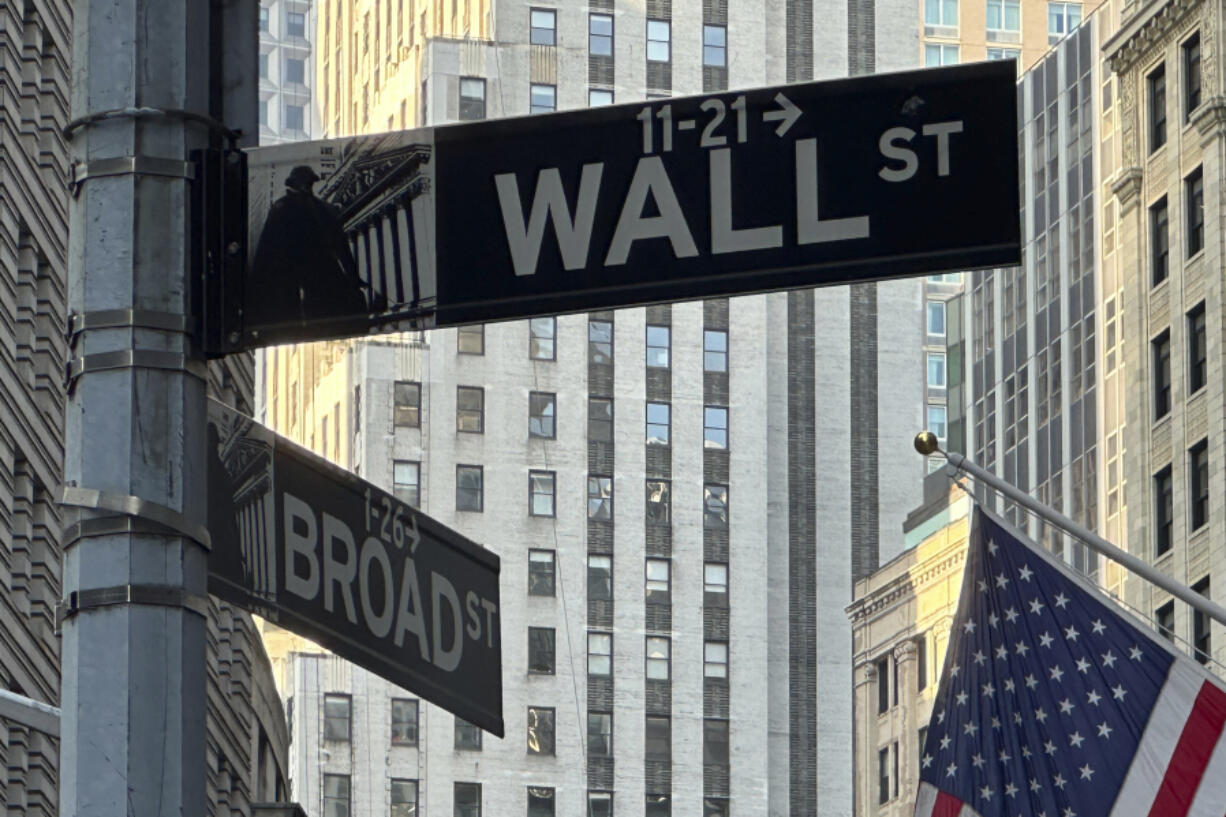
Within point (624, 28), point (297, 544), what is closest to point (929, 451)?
point (297, 544)

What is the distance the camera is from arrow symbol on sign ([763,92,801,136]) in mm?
6230

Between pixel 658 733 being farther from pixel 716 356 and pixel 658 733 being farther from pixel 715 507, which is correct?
pixel 716 356

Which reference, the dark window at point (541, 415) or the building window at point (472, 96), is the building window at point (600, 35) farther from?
the dark window at point (541, 415)

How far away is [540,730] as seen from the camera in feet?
399

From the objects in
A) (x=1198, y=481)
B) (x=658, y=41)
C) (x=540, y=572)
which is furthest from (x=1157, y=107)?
(x=658, y=41)

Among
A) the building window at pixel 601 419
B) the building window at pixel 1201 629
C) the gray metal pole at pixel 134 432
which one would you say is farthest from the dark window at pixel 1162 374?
the gray metal pole at pixel 134 432

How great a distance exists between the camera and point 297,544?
21.6ft

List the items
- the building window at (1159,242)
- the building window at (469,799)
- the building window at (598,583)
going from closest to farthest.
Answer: the building window at (1159,242)
the building window at (469,799)
the building window at (598,583)

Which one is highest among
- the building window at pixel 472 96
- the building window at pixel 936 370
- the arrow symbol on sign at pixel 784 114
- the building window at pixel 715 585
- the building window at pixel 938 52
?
the building window at pixel 938 52

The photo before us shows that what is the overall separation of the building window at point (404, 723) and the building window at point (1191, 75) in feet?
191

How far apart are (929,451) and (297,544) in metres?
20.9

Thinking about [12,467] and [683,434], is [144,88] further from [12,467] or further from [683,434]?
[683,434]

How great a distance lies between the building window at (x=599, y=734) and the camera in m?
122

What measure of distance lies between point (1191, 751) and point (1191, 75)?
169 ft
